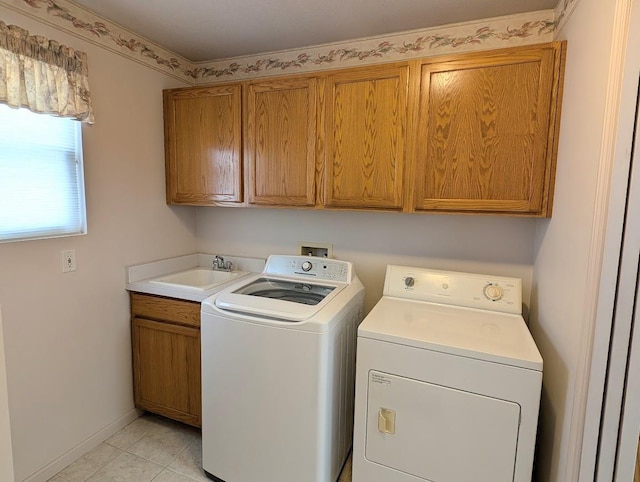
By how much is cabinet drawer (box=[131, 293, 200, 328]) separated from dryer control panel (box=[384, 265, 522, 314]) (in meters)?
1.13

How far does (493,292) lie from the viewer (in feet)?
5.76

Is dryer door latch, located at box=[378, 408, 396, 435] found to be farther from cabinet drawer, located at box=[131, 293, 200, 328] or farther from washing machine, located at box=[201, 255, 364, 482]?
cabinet drawer, located at box=[131, 293, 200, 328]

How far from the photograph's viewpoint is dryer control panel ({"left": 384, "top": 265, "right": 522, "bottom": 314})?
5.69 feet

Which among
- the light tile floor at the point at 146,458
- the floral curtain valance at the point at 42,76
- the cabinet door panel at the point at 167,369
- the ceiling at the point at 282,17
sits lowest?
the light tile floor at the point at 146,458

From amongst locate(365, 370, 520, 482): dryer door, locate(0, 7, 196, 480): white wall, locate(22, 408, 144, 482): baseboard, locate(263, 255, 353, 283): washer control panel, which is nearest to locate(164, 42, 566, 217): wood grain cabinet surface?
locate(0, 7, 196, 480): white wall

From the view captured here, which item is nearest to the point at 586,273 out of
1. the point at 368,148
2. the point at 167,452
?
the point at 368,148

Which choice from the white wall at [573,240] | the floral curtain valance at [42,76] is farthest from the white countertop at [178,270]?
the white wall at [573,240]

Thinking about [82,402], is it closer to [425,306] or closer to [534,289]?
[425,306]

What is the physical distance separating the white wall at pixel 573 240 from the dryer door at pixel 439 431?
0.68ft

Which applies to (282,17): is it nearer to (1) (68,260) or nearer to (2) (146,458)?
(1) (68,260)

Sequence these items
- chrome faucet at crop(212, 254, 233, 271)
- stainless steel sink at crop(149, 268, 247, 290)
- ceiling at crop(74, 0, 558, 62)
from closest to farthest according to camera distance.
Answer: ceiling at crop(74, 0, 558, 62), stainless steel sink at crop(149, 268, 247, 290), chrome faucet at crop(212, 254, 233, 271)

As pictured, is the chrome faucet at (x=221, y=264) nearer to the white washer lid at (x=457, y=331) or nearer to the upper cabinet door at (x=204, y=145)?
the upper cabinet door at (x=204, y=145)

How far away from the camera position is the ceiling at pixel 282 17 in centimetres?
170

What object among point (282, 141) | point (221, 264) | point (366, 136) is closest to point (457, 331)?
point (366, 136)
